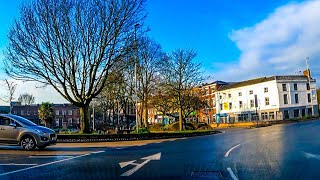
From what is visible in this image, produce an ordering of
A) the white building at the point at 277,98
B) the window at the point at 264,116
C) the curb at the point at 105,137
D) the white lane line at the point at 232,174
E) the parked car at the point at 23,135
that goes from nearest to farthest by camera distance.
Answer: the white lane line at the point at 232,174 < the parked car at the point at 23,135 < the curb at the point at 105,137 < the white building at the point at 277,98 < the window at the point at 264,116

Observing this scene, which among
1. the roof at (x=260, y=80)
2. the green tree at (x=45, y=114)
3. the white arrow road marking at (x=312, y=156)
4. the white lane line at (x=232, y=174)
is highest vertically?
the roof at (x=260, y=80)

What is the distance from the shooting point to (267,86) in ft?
266

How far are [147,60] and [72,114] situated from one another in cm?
9968

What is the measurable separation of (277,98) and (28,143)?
6711cm

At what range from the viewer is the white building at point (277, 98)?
3073 inches

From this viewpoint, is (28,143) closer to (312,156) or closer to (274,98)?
(312,156)

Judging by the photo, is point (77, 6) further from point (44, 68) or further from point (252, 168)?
point (252, 168)

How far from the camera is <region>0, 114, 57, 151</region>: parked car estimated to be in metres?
17.7

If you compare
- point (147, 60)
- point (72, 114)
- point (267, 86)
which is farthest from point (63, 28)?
point (72, 114)

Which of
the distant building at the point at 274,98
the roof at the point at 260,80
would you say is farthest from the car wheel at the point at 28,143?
the roof at the point at 260,80

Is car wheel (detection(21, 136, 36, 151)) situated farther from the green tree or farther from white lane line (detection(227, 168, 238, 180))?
the green tree

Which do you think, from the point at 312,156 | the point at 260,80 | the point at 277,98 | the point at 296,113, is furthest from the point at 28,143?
the point at 260,80

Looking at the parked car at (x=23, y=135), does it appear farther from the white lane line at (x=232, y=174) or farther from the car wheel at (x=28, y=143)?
the white lane line at (x=232, y=174)

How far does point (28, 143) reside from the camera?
1773 cm
